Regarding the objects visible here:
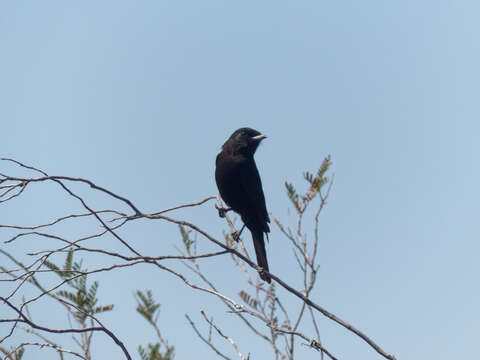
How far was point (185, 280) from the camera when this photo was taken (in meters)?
2.78

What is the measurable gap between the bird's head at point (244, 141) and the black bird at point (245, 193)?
0.31ft

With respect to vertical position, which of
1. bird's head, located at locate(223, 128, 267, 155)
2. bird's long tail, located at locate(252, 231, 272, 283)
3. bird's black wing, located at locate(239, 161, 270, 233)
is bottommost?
bird's long tail, located at locate(252, 231, 272, 283)

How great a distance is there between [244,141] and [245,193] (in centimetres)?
72

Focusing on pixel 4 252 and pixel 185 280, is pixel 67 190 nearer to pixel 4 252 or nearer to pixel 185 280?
pixel 4 252

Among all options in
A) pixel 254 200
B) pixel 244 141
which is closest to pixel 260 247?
pixel 254 200

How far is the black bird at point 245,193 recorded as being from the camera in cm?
595

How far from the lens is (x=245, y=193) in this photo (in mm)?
5969

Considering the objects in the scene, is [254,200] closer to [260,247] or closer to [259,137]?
[260,247]

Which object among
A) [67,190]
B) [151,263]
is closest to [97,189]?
[67,190]

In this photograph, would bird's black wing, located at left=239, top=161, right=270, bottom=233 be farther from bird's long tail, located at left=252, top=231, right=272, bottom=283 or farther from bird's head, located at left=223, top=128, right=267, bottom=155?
bird's head, located at left=223, top=128, right=267, bottom=155

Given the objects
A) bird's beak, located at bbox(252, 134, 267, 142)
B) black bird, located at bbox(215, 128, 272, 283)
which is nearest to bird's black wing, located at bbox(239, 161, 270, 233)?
black bird, located at bbox(215, 128, 272, 283)

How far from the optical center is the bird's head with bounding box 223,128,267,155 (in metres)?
6.36

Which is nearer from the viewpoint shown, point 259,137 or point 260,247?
point 260,247

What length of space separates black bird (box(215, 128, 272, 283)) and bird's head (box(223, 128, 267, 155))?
0.09 m
